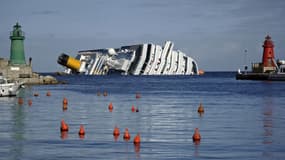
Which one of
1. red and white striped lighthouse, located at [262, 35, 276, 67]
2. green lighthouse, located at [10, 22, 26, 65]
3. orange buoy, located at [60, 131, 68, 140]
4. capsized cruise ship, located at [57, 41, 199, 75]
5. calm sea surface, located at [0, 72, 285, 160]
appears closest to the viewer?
calm sea surface, located at [0, 72, 285, 160]

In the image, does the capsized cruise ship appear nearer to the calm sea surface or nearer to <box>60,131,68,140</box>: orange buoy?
the calm sea surface

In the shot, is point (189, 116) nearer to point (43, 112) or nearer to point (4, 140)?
A: point (43, 112)

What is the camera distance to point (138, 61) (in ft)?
588

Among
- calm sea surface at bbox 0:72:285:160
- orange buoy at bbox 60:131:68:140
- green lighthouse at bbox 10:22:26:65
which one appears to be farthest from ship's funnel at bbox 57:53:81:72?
orange buoy at bbox 60:131:68:140

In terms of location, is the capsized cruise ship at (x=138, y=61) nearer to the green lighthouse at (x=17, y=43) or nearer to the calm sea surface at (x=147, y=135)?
the green lighthouse at (x=17, y=43)

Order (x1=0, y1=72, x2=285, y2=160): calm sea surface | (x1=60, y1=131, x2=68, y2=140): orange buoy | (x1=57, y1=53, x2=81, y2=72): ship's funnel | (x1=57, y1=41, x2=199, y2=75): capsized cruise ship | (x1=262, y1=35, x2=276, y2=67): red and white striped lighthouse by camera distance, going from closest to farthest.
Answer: (x1=0, y1=72, x2=285, y2=160): calm sea surface, (x1=60, y1=131, x2=68, y2=140): orange buoy, (x1=262, y1=35, x2=276, y2=67): red and white striped lighthouse, (x1=57, y1=53, x2=81, y2=72): ship's funnel, (x1=57, y1=41, x2=199, y2=75): capsized cruise ship

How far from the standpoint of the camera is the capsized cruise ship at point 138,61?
173 m

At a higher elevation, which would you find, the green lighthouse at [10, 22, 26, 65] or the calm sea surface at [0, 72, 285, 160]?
the green lighthouse at [10, 22, 26, 65]

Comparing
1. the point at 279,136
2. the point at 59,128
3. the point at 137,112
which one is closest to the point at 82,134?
the point at 59,128

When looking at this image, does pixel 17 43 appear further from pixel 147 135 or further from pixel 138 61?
pixel 138 61

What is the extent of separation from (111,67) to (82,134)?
16020 cm

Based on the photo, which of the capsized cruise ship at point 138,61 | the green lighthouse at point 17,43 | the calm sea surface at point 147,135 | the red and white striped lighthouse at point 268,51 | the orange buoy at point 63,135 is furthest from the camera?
the capsized cruise ship at point 138,61

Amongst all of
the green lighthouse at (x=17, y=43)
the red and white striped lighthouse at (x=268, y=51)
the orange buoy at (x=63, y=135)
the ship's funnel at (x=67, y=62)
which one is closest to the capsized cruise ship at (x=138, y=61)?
the ship's funnel at (x=67, y=62)

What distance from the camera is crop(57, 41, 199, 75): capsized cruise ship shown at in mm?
173125
